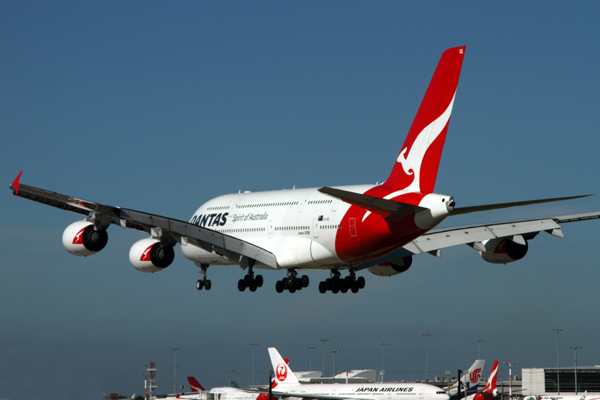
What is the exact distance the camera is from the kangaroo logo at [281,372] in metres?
62.8

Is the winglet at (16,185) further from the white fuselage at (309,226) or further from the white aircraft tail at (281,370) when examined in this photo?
the white aircraft tail at (281,370)

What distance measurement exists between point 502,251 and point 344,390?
2687 cm

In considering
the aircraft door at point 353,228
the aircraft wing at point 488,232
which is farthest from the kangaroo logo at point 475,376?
the aircraft door at point 353,228

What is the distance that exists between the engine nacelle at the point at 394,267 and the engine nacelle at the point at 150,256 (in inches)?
404

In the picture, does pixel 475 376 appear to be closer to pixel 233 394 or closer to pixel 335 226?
pixel 233 394

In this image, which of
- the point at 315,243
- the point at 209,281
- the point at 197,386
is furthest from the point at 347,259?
the point at 197,386

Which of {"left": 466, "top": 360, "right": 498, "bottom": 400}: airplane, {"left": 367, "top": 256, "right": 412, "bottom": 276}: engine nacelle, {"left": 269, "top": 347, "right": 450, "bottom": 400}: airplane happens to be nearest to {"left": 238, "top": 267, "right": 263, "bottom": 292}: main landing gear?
{"left": 367, "top": 256, "right": 412, "bottom": 276}: engine nacelle

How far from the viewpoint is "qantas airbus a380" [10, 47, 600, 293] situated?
28.5 m

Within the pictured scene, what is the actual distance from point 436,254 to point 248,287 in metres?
8.96

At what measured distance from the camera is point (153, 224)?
30562 mm

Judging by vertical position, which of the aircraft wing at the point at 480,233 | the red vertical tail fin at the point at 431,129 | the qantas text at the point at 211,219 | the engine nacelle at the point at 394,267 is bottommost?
the engine nacelle at the point at 394,267

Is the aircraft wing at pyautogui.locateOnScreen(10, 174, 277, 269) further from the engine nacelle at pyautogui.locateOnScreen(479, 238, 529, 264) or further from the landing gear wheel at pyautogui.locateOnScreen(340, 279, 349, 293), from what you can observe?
the engine nacelle at pyautogui.locateOnScreen(479, 238, 529, 264)

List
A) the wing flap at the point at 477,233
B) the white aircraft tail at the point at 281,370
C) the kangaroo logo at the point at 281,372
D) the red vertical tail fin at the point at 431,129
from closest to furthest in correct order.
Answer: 1. the red vertical tail fin at the point at 431,129
2. the wing flap at the point at 477,233
3. the white aircraft tail at the point at 281,370
4. the kangaroo logo at the point at 281,372

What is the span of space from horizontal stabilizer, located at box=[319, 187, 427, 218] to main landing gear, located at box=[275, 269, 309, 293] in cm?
656
